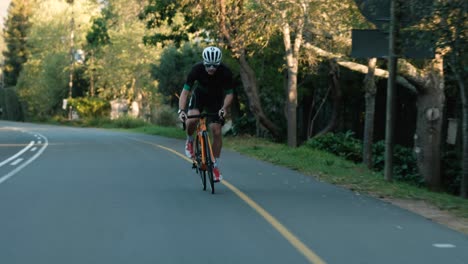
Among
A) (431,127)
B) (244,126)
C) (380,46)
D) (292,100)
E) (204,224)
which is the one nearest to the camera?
(204,224)

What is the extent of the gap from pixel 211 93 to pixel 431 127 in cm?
977

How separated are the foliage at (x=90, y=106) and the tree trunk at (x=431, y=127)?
49.6 m

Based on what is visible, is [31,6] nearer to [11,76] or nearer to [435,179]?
[11,76]

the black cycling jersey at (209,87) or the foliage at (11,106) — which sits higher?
the black cycling jersey at (209,87)

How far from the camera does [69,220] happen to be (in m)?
8.20

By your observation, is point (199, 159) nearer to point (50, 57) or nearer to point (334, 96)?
point (334, 96)

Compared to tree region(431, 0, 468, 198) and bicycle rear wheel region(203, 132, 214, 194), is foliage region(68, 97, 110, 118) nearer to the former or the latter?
bicycle rear wheel region(203, 132, 214, 194)

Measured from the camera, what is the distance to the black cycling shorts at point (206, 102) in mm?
10711

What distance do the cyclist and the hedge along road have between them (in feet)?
3.23

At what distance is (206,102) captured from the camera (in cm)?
1077

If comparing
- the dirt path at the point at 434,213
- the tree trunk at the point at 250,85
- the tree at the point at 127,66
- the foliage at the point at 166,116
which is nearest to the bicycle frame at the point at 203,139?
the dirt path at the point at 434,213

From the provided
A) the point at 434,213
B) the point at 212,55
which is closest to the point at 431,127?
the point at 434,213

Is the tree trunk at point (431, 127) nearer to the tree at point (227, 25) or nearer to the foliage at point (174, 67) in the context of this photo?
the tree at point (227, 25)

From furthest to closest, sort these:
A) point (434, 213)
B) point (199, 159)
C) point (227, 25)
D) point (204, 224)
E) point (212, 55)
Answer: point (227, 25), point (199, 159), point (212, 55), point (434, 213), point (204, 224)
